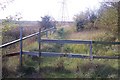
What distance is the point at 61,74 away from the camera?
4949mm

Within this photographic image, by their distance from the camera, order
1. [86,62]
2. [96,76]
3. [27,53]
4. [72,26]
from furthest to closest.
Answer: [72,26] < [27,53] < [86,62] < [96,76]

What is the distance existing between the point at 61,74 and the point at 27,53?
1225 millimetres

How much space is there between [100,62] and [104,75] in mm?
725

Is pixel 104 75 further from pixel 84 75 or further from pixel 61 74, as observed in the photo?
pixel 61 74

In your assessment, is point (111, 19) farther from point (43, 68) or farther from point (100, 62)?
point (43, 68)

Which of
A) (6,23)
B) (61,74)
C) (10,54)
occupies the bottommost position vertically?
(61,74)

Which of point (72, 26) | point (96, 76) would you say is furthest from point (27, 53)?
point (72, 26)

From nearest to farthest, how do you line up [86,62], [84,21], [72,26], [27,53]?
1. [86,62]
2. [27,53]
3. [84,21]
4. [72,26]

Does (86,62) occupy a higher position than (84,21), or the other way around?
(84,21)

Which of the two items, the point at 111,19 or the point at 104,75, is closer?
the point at 104,75

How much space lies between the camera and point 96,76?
463 centimetres

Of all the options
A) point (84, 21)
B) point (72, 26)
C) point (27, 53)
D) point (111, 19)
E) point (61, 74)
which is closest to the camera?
point (61, 74)

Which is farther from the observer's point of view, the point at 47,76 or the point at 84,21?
the point at 84,21

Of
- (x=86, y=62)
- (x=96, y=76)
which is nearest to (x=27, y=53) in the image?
(x=86, y=62)
